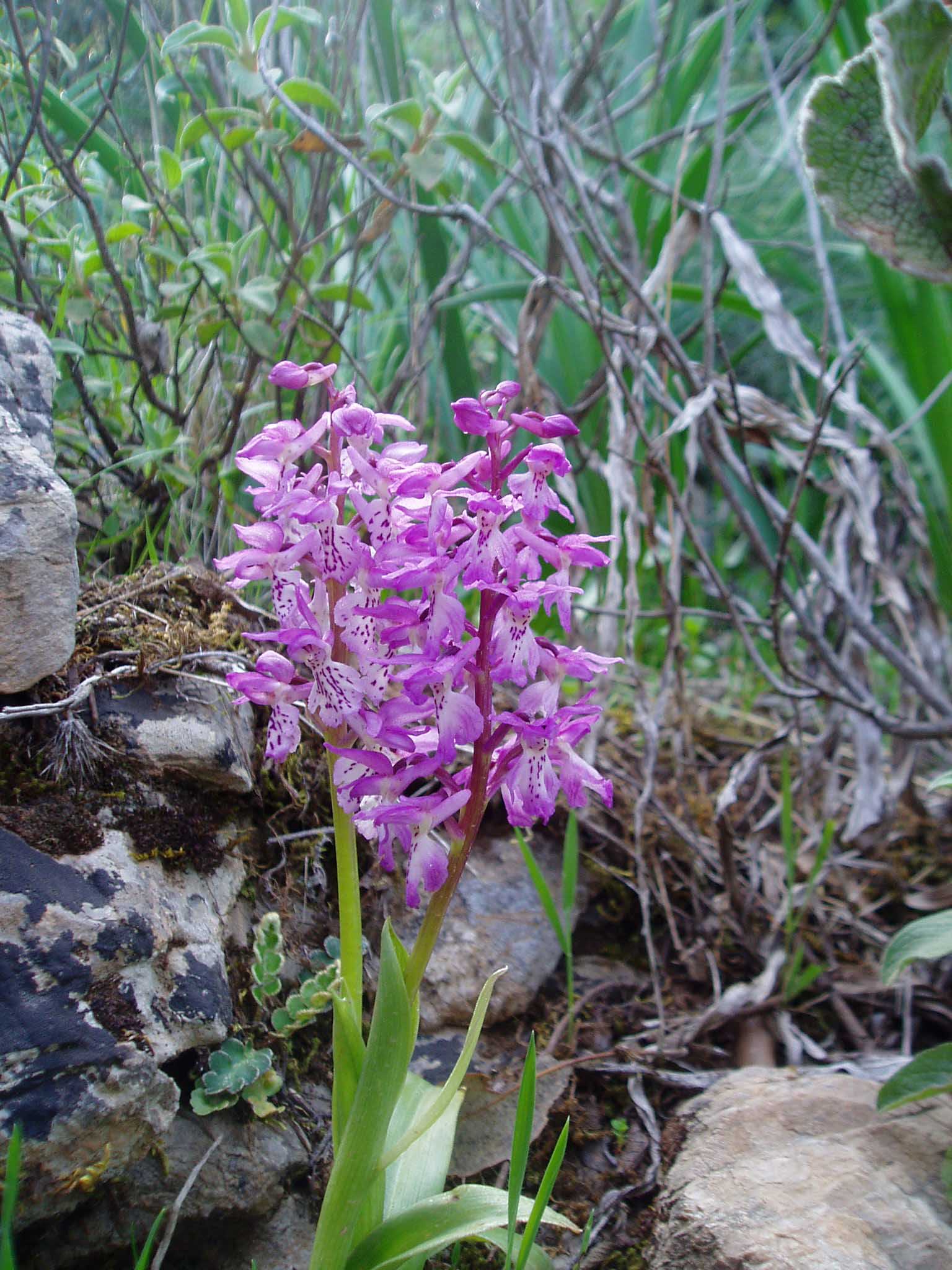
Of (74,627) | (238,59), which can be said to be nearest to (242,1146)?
(74,627)

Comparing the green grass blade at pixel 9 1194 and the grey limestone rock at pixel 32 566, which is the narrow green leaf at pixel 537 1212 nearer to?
the green grass blade at pixel 9 1194

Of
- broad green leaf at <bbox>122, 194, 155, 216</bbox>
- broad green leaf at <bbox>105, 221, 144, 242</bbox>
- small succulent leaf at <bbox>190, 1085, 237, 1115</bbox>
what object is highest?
broad green leaf at <bbox>122, 194, 155, 216</bbox>

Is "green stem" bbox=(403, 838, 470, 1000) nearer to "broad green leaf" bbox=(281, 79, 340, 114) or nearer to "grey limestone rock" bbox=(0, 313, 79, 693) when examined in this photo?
"grey limestone rock" bbox=(0, 313, 79, 693)

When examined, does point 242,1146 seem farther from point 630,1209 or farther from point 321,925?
point 630,1209

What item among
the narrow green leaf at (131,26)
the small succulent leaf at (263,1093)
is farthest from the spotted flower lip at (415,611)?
the narrow green leaf at (131,26)

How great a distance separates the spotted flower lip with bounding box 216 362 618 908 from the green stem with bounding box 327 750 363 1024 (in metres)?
0.02

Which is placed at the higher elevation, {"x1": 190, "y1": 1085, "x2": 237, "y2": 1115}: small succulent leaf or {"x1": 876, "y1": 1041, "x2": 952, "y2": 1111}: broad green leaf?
{"x1": 190, "y1": 1085, "x2": 237, "y2": 1115}: small succulent leaf

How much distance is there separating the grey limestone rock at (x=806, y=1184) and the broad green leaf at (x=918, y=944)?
21 cm

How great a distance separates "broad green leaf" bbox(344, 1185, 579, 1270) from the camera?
886 mm

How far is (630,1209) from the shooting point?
4.06 feet

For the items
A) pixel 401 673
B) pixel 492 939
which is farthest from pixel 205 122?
pixel 492 939

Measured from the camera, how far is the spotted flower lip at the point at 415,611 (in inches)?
33.8

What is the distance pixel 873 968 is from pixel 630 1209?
79 cm

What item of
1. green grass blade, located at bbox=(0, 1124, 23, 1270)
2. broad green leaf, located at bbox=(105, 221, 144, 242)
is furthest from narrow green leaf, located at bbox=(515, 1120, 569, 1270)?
broad green leaf, located at bbox=(105, 221, 144, 242)
